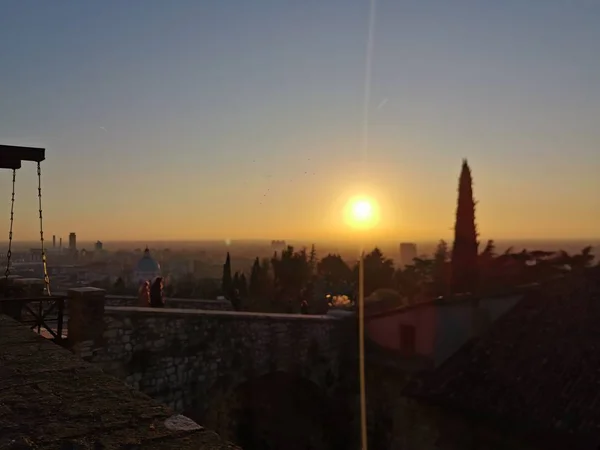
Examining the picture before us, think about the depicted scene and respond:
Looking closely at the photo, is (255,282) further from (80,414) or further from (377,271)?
(80,414)

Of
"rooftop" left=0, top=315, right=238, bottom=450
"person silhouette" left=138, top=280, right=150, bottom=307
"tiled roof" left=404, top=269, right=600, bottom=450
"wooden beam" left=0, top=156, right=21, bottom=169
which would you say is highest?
"wooden beam" left=0, top=156, right=21, bottom=169

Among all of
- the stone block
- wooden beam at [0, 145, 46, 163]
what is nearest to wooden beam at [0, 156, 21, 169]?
wooden beam at [0, 145, 46, 163]

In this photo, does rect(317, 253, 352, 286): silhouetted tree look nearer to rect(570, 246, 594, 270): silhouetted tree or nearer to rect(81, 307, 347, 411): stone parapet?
rect(570, 246, 594, 270): silhouetted tree

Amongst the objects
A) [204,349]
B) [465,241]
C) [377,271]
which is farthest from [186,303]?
[377,271]

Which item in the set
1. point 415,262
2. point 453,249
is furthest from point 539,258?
point 415,262

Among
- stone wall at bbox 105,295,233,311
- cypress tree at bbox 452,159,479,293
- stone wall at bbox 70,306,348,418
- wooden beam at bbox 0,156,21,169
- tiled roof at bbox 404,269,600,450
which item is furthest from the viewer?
cypress tree at bbox 452,159,479,293

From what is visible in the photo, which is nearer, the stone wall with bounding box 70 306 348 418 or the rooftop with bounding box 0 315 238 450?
the rooftop with bounding box 0 315 238 450

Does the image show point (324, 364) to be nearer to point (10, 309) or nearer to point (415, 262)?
point (10, 309)

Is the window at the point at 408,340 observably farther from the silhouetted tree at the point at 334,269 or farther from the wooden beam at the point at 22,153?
the silhouetted tree at the point at 334,269
